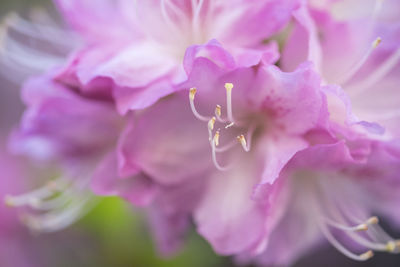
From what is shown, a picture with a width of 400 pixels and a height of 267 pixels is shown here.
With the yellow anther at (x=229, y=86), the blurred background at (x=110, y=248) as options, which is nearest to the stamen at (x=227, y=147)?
the yellow anther at (x=229, y=86)

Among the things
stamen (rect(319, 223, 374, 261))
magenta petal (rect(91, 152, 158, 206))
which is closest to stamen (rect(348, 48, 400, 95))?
stamen (rect(319, 223, 374, 261))

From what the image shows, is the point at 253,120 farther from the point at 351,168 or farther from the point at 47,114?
the point at 47,114

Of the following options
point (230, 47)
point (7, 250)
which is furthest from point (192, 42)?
point (7, 250)

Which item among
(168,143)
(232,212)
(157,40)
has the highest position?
(157,40)

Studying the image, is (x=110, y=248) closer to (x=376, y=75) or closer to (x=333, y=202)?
(x=333, y=202)

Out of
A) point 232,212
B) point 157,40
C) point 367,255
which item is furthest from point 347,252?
point 157,40

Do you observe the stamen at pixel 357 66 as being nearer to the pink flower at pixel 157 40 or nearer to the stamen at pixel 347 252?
the pink flower at pixel 157 40

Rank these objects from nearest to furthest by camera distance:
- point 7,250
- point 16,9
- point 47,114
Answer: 1. point 47,114
2. point 7,250
3. point 16,9

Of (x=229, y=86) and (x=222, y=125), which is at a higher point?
(x=229, y=86)
